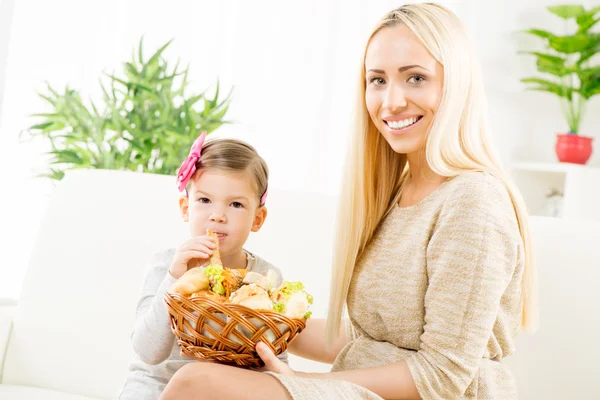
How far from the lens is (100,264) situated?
2.37 meters

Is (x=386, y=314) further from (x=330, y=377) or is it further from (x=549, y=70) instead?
(x=549, y=70)

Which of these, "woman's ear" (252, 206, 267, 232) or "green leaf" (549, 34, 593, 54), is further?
"green leaf" (549, 34, 593, 54)

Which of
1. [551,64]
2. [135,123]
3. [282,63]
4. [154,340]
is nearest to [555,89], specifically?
[551,64]

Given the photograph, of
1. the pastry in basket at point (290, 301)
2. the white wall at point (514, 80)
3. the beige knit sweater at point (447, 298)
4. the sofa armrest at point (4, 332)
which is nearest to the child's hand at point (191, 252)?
the pastry in basket at point (290, 301)

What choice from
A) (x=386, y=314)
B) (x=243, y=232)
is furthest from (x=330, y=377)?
(x=243, y=232)

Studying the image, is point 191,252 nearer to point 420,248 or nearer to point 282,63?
point 420,248

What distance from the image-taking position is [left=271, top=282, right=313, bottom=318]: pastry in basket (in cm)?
146

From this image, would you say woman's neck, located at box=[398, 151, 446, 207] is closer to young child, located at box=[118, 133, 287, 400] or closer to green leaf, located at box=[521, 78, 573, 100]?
young child, located at box=[118, 133, 287, 400]

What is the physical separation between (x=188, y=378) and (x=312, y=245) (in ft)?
2.92

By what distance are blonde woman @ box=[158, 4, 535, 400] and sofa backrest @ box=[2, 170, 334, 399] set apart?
45 centimetres

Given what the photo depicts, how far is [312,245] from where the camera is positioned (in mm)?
2219

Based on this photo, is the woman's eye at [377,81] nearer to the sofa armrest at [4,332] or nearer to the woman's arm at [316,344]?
the woman's arm at [316,344]

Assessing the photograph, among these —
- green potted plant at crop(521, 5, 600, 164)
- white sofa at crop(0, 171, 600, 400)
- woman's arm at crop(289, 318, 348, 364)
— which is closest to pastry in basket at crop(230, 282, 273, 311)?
woman's arm at crop(289, 318, 348, 364)

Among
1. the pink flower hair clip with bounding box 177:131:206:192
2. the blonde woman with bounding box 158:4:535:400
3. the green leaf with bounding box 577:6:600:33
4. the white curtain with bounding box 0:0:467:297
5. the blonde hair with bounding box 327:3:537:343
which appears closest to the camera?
the blonde woman with bounding box 158:4:535:400
